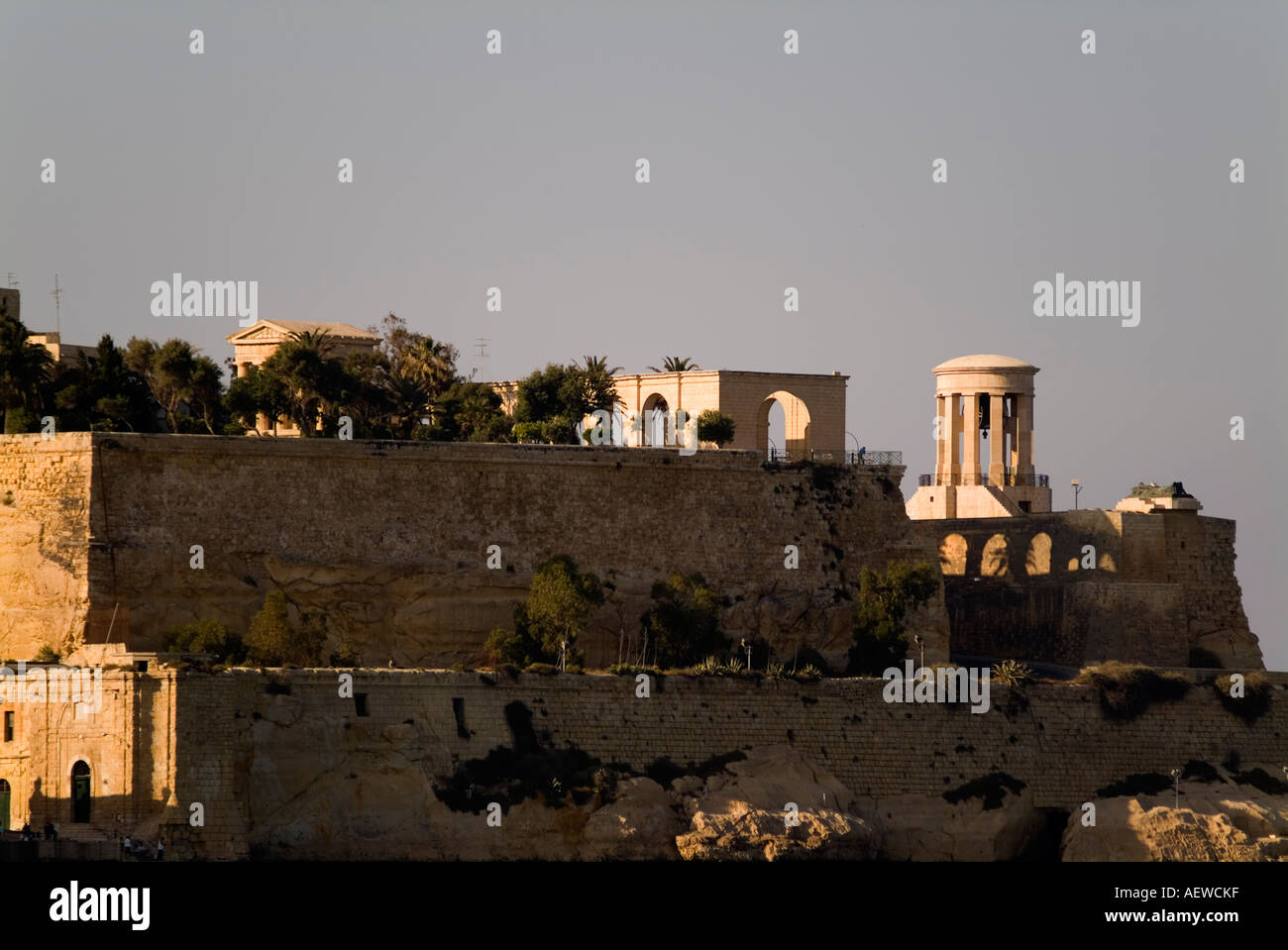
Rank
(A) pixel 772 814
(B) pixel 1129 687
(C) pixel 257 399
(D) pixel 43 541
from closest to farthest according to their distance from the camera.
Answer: (A) pixel 772 814 → (D) pixel 43 541 → (B) pixel 1129 687 → (C) pixel 257 399

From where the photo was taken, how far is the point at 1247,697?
2446 inches

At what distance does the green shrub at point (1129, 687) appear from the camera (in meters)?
60.9

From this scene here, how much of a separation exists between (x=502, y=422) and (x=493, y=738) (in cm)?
1315

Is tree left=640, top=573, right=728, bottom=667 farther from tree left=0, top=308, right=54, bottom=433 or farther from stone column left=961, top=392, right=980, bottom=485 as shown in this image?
stone column left=961, top=392, right=980, bottom=485

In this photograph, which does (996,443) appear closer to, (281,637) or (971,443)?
(971,443)

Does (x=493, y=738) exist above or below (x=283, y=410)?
below

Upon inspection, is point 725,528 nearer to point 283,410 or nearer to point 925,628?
point 925,628

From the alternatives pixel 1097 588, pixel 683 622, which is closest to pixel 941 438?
pixel 1097 588

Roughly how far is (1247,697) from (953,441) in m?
14.1

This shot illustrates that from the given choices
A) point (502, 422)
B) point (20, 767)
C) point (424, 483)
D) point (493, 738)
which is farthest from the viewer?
point (502, 422)

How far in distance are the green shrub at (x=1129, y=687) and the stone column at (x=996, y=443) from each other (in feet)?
41.9

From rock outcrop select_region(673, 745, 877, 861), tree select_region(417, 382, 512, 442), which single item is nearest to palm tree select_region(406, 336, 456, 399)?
tree select_region(417, 382, 512, 442)
